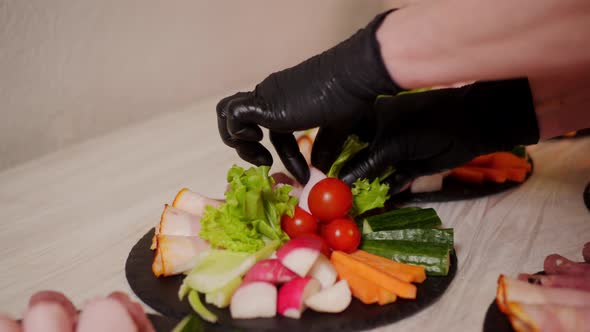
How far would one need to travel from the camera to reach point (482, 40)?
4.83ft

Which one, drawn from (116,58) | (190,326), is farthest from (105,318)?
(116,58)

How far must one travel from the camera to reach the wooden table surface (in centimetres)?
168

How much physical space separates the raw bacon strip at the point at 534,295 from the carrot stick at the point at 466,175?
3.14 feet

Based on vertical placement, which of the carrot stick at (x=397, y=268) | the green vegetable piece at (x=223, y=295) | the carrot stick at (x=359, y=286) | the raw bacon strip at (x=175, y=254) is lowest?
the carrot stick at (x=397, y=268)

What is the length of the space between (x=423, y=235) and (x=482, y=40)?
0.60 m

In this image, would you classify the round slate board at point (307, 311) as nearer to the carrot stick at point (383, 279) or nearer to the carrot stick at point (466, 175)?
the carrot stick at point (383, 279)

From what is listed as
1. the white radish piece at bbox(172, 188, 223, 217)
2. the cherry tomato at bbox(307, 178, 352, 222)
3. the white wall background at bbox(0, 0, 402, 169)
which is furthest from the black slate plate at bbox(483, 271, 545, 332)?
the white wall background at bbox(0, 0, 402, 169)

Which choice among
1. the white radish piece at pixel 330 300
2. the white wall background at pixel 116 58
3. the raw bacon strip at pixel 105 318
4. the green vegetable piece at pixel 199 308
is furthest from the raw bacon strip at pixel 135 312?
the white wall background at pixel 116 58

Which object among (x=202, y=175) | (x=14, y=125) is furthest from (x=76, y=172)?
(x=202, y=175)

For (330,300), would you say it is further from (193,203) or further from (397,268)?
(193,203)

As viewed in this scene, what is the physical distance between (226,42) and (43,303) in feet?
9.23

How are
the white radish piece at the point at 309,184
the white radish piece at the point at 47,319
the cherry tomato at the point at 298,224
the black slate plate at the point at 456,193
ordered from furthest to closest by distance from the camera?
1. the black slate plate at the point at 456,193
2. the white radish piece at the point at 309,184
3. the cherry tomato at the point at 298,224
4. the white radish piece at the point at 47,319

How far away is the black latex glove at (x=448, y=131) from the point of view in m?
2.02

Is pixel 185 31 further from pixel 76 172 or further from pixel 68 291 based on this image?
pixel 68 291
